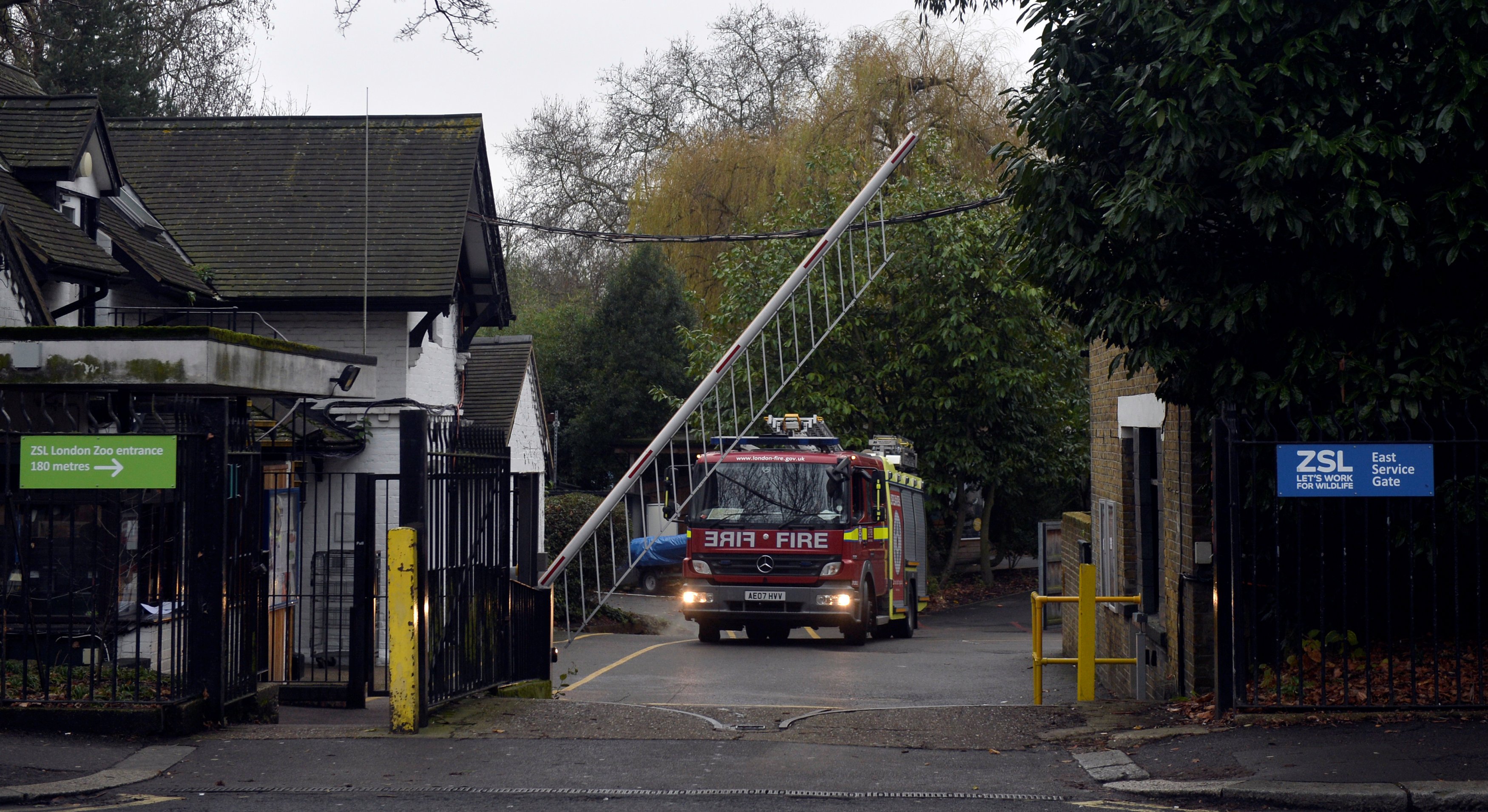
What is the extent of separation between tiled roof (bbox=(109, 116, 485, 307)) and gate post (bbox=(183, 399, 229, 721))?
30.5 feet

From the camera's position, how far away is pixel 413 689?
8.31 m

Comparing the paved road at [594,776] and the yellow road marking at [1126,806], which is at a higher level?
the paved road at [594,776]

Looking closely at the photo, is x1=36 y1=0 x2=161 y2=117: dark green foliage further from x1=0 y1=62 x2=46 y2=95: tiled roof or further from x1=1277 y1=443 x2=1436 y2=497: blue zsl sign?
x1=1277 y1=443 x2=1436 y2=497: blue zsl sign

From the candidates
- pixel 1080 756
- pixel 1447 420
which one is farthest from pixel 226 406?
pixel 1447 420

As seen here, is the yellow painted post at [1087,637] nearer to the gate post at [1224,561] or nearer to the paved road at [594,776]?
the gate post at [1224,561]

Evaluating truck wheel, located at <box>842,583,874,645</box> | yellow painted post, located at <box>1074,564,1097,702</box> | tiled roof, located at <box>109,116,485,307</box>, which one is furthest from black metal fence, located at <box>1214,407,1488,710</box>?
tiled roof, located at <box>109,116,485,307</box>

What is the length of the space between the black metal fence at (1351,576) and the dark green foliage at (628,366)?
29.1 metres

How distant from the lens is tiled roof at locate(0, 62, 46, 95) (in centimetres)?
1802

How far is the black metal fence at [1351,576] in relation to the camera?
8.12 meters

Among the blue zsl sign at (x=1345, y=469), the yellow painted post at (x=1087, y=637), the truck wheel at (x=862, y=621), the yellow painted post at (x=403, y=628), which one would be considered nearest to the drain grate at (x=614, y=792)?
the yellow painted post at (x=403, y=628)

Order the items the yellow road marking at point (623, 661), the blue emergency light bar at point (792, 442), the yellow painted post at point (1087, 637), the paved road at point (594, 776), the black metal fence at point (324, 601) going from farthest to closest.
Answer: the blue emergency light bar at point (792, 442) → the yellow road marking at point (623, 661) → the yellow painted post at point (1087, 637) → the black metal fence at point (324, 601) → the paved road at point (594, 776)

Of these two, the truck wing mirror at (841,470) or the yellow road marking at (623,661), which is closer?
the yellow road marking at (623,661)

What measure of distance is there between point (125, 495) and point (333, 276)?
822cm

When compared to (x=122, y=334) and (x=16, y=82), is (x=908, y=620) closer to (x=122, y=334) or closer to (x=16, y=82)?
(x=122, y=334)
